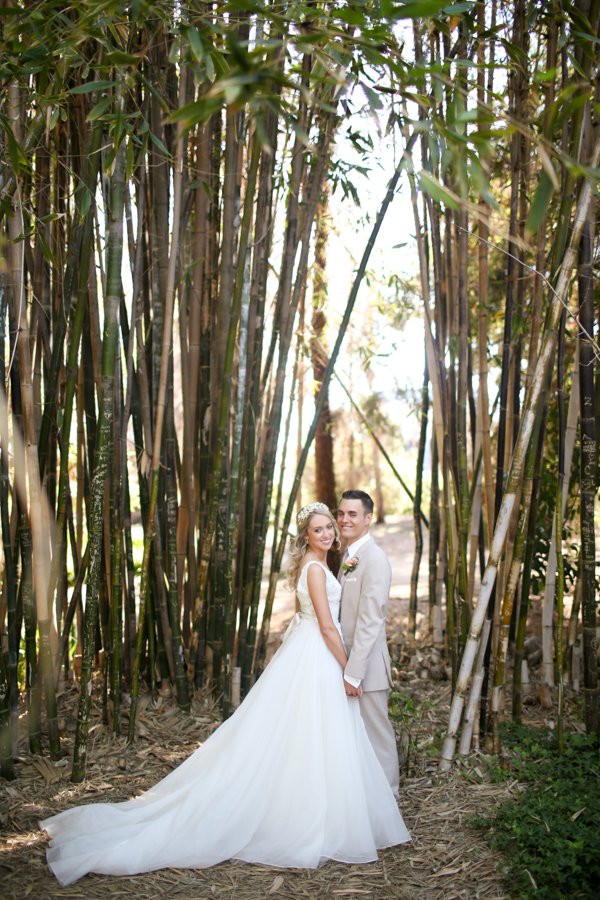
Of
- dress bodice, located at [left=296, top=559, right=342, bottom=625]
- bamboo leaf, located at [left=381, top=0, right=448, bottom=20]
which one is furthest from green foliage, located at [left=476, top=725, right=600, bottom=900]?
bamboo leaf, located at [left=381, top=0, right=448, bottom=20]

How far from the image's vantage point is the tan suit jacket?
6.47 ft

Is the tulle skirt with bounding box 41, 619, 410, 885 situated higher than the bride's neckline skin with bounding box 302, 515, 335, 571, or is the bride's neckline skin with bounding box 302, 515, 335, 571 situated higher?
the bride's neckline skin with bounding box 302, 515, 335, 571

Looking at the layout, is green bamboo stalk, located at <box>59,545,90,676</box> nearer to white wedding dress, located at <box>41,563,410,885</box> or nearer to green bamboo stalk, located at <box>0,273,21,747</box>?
green bamboo stalk, located at <box>0,273,21,747</box>

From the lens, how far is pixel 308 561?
207 centimetres

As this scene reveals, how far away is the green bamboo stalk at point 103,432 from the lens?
76.1 inches

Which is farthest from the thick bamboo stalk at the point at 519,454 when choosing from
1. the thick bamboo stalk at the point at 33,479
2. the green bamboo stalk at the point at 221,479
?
the thick bamboo stalk at the point at 33,479

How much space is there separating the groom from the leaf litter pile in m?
0.22

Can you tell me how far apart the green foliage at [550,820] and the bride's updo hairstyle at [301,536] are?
908mm

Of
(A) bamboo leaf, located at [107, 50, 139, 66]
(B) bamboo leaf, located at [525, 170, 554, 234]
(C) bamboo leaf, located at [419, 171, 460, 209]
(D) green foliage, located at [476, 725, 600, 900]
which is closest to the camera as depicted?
(B) bamboo leaf, located at [525, 170, 554, 234]

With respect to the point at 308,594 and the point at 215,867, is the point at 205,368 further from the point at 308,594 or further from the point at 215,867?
the point at 215,867

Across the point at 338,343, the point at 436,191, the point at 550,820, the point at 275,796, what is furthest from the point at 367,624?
the point at 436,191

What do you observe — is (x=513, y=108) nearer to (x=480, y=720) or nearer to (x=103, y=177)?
(x=103, y=177)

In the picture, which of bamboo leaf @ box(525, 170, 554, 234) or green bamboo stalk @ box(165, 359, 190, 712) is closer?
bamboo leaf @ box(525, 170, 554, 234)

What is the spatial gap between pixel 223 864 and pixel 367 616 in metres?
0.78
